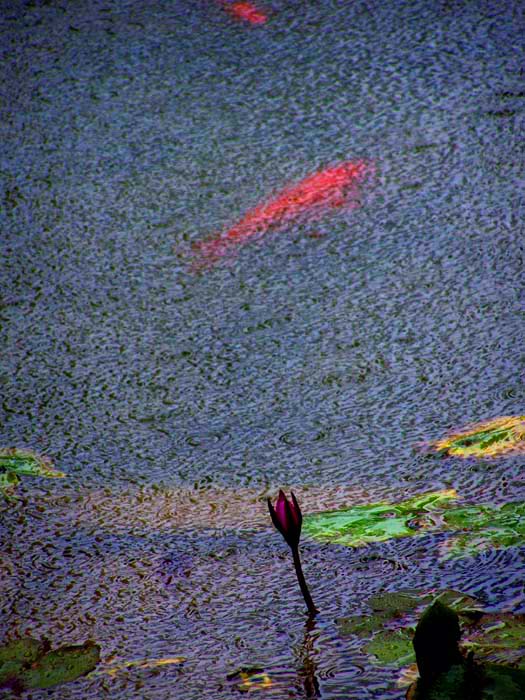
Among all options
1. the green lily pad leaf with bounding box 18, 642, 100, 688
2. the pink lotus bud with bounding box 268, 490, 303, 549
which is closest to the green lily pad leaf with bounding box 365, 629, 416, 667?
the pink lotus bud with bounding box 268, 490, 303, 549

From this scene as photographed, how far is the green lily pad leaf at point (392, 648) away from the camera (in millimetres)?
755

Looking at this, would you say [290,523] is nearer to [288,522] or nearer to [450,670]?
[288,522]

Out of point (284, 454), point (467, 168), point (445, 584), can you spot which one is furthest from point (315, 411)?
point (467, 168)

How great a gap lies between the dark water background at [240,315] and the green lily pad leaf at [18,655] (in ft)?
0.06

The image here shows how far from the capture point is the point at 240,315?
1396 mm

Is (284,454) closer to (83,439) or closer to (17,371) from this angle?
(83,439)

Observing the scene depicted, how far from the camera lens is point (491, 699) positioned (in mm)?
653

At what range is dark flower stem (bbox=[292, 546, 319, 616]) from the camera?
32.2 inches

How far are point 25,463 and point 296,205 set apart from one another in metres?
0.66

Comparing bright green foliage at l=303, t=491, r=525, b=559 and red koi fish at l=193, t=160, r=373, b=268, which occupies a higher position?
red koi fish at l=193, t=160, r=373, b=268

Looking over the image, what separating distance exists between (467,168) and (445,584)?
92cm

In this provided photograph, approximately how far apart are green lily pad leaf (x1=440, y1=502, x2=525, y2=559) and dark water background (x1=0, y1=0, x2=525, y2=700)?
20 mm

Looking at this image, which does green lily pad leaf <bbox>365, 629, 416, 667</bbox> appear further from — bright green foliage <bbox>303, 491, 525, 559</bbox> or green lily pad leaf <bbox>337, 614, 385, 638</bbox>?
bright green foliage <bbox>303, 491, 525, 559</bbox>

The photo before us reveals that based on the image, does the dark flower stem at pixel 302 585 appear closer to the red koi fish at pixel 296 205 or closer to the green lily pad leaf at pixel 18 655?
the green lily pad leaf at pixel 18 655
